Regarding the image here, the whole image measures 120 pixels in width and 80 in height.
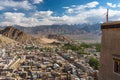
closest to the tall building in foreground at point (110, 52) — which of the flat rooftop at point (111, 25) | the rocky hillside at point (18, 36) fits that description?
the flat rooftop at point (111, 25)

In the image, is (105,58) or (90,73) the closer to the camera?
(105,58)

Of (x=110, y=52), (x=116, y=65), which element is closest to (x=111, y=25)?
(x=110, y=52)

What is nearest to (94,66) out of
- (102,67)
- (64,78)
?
(64,78)

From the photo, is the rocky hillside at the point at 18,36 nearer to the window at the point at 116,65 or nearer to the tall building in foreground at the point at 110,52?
the tall building in foreground at the point at 110,52

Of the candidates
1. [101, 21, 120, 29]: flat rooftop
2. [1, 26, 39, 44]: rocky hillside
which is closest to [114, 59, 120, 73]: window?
[101, 21, 120, 29]: flat rooftop

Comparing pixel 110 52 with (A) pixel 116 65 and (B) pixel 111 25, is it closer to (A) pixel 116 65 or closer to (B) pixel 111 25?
(A) pixel 116 65

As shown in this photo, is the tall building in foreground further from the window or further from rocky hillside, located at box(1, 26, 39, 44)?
rocky hillside, located at box(1, 26, 39, 44)

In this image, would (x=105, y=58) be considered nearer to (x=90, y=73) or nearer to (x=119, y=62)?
(x=119, y=62)

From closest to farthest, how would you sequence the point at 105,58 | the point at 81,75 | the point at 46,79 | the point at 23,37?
the point at 105,58, the point at 46,79, the point at 81,75, the point at 23,37
